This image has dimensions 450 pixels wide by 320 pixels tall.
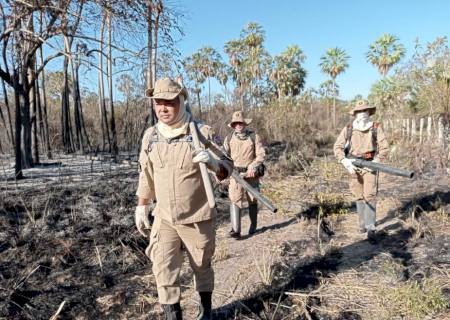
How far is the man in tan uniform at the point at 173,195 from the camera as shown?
9.02 ft

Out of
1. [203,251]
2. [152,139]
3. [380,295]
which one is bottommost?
[380,295]

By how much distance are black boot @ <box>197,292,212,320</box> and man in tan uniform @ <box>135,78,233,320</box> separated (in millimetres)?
211

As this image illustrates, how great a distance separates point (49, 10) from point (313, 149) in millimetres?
9810

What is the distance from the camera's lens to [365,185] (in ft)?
16.6

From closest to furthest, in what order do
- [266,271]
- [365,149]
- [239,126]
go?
[266,271] → [365,149] → [239,126]

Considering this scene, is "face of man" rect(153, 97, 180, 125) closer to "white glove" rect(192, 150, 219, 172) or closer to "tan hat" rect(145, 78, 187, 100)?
"tan hat" rect(145, 78, 187, 100)

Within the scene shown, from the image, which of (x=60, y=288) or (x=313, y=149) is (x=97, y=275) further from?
(x=313, y=149)

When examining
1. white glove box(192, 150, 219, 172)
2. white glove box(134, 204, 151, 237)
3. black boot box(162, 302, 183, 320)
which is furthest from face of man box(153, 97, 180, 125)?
black boot box(162, 302, 183, 320)

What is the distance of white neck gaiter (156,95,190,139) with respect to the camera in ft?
9.06

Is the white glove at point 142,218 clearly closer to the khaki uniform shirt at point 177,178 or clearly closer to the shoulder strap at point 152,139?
the khaki uniform shirt at point 177,178

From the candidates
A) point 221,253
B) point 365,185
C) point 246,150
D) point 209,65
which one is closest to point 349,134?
point 365,185

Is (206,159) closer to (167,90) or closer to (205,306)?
(167,90)

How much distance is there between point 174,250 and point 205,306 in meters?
0.52

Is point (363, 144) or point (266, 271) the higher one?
point (363, 144)
